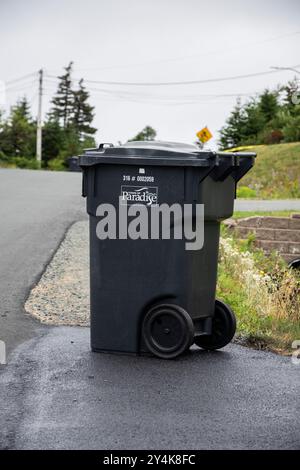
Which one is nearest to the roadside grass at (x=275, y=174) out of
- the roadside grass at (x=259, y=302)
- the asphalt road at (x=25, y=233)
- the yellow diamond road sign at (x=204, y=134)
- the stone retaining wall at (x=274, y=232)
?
the yellow diamond road sign at (x=204, y=134)

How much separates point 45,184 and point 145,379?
1685 cm

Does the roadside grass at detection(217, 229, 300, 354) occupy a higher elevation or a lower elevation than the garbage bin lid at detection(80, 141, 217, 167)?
lower

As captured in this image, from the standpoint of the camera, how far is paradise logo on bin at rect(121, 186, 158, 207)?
6.11 metres

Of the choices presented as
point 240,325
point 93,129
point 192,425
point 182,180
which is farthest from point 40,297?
point 93,129

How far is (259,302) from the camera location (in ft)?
27.0

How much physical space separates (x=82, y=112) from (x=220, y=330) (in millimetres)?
73448

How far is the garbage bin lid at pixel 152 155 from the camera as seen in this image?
5984 millimetres

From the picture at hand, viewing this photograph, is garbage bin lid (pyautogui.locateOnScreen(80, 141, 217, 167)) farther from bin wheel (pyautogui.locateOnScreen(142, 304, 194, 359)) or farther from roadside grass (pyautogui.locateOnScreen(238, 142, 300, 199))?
roadside grass (pyautogui.locateOnScreen(238, 142, 300, 199))

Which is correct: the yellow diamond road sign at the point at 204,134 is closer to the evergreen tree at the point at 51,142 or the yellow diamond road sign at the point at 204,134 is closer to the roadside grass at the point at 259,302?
the roadside grass at the point at 259,302

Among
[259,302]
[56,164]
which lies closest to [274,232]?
[259,302]

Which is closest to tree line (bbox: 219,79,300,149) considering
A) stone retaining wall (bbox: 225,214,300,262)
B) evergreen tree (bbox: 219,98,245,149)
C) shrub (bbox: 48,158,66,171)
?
evergreen tree (bbox: 219,98,245,149)

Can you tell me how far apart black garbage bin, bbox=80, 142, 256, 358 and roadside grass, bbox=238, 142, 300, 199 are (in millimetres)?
16703

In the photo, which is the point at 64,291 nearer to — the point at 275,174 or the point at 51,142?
the point at 275,174
